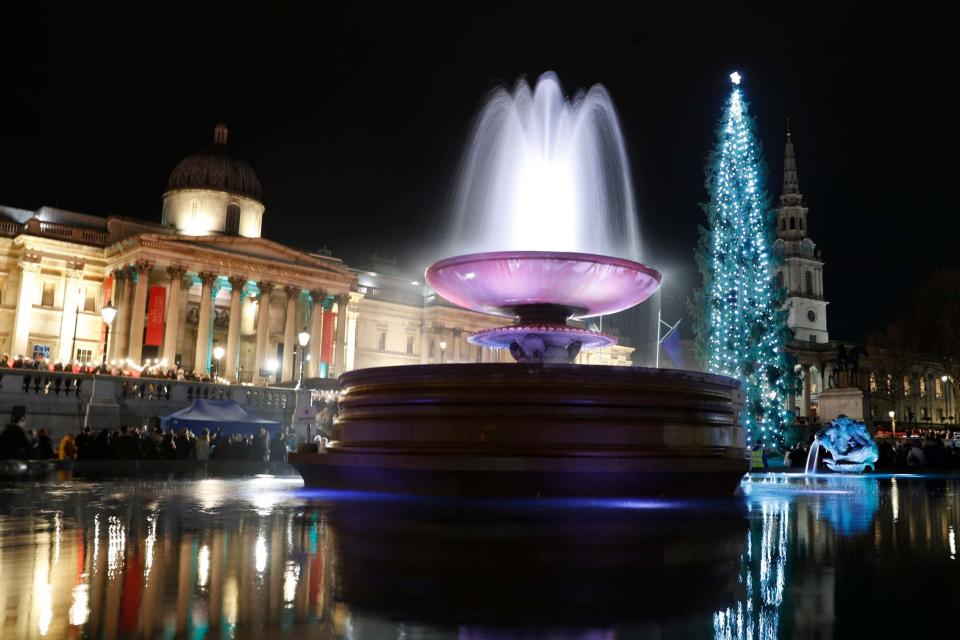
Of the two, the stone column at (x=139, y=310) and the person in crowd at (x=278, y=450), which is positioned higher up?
the stone column at (x=139, y=310)

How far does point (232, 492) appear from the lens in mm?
8875

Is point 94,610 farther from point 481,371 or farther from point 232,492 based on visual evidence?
point 232,492

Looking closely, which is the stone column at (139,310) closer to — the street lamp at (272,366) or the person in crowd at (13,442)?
the street lamp at (272,366)

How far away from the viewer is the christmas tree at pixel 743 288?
26.2 m

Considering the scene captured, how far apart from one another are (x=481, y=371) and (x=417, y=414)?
0.90m

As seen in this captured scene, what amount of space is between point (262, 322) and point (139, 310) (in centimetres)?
698

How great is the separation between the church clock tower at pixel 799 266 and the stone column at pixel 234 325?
63270 mm

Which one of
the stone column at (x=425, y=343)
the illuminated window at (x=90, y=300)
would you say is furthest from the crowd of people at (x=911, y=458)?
the illuminated window at (x=90, y=300)

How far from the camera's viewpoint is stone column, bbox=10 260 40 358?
137ft

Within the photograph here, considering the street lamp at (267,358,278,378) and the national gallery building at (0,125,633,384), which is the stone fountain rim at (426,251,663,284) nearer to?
the national gallery building at (0,125,633,384)

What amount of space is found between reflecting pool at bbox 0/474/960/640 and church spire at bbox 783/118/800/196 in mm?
90238

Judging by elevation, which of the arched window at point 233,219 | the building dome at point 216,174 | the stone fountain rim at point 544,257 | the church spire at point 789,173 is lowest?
the stone fountain rim at point 544,257

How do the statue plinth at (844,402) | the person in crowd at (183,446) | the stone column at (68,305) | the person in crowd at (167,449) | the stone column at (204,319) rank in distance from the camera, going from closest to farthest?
the person in crowd at (167,449)
the person in crowd at (183,446)
the statue plinth at (844,402)
the stone column at (204,319)
the stone column at (68,305)

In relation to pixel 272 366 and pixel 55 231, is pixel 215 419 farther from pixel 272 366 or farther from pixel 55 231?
pixel 55 231
